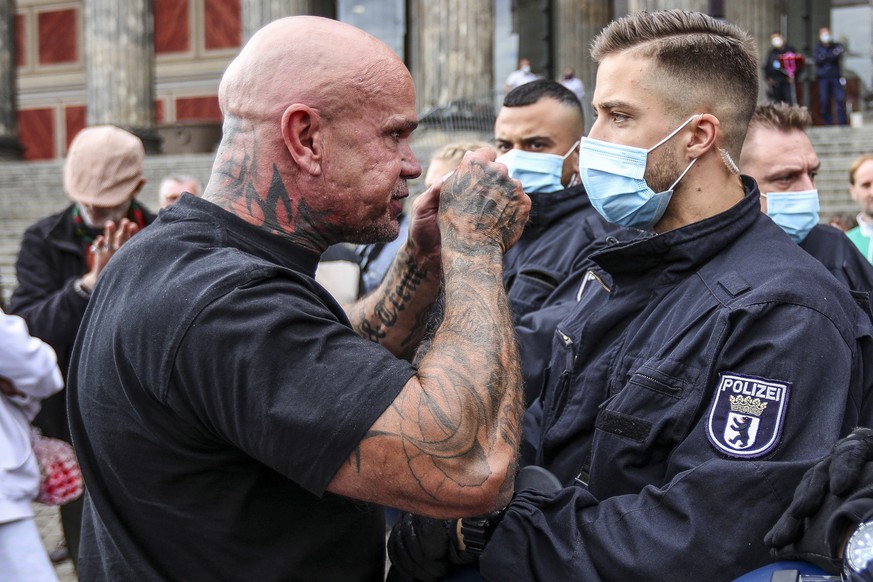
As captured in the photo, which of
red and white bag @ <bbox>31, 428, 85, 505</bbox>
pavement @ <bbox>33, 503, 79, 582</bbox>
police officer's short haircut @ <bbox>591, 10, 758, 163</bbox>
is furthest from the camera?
pavement @ <bbox>33, 503, 79, 582</bbox>

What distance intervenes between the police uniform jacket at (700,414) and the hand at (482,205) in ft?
1.38

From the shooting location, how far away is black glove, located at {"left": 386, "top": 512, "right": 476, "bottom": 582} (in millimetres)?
2041

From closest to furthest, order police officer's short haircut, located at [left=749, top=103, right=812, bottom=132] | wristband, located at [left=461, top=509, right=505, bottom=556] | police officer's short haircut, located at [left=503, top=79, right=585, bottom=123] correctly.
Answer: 1. wristband, located at [left=461, top=509, right=505, bottom=556]
2. police officer's short haircut, located at [left=749, top=103, right=812, bottom=132]
3. police officer's short haircut, located at [left=503, top=79, right=585, bottom=123]

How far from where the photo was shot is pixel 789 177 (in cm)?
379

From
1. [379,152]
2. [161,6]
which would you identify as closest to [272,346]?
[379,152]

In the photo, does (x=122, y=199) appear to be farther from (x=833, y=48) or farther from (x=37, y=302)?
(x=833, y=48)

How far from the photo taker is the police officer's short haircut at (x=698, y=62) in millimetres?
2330

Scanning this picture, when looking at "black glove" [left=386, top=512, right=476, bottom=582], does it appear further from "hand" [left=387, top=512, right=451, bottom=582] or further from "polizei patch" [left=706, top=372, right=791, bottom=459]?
"polizei patch" [left=706, top=372, right=791, bottom=459]

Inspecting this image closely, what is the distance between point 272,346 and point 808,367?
976 millimetres

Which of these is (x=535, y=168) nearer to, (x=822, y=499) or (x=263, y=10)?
(x=822, y=499)

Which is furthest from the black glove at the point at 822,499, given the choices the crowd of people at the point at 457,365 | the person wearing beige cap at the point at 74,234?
the person wearing beige cap at the point at 74,234

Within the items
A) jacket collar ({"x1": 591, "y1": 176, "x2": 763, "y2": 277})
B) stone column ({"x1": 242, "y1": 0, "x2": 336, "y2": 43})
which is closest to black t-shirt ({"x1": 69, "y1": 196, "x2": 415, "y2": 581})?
jacket collar ({"x1": 591, "y1": 176, "x2": 763, "y2": 277})

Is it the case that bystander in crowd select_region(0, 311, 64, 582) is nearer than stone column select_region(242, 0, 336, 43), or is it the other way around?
bystander in crowd select_region(0, 311, 64, 582)

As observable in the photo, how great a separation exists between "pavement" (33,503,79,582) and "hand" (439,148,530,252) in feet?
11.1
